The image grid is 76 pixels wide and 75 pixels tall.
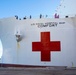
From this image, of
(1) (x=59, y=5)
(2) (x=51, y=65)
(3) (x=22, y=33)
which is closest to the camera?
(2) (x=51, y=65)

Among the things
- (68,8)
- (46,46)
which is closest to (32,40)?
(46,46)

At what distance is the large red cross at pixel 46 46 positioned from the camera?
770 cm

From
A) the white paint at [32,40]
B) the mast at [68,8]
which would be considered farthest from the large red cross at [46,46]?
the mast at [68,8]

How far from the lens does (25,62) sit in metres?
8.03

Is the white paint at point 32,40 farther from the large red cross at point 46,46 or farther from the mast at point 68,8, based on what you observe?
the mast at point 68,8

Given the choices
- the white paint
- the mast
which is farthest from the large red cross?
the mast

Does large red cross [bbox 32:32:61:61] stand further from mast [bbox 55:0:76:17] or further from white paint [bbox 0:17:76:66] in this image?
mast [bbox 55:0:76:17]

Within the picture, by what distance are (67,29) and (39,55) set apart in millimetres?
1494

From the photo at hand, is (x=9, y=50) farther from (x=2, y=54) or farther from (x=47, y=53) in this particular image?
(x=47, y=53)

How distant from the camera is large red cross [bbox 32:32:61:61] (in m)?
7.70

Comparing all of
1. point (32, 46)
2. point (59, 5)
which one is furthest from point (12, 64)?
point (59, 5)

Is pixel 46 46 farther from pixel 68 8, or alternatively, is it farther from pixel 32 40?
pixel 68 8

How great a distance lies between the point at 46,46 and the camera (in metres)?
7.79

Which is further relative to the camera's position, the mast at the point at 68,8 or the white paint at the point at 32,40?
the mast at the point at 68,8
